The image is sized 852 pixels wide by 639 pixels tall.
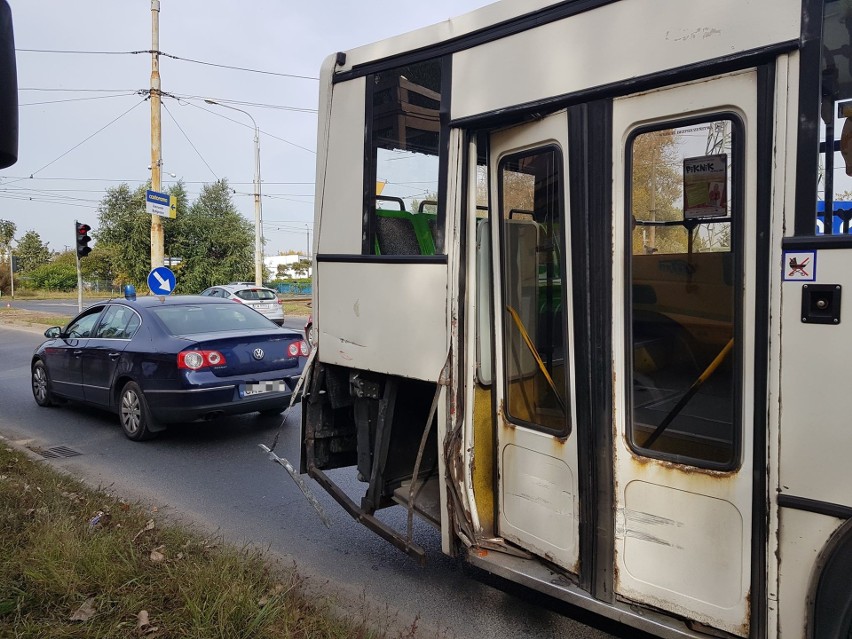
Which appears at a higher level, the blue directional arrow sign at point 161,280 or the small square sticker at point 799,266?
the blue directional arrow sign at point 161,280

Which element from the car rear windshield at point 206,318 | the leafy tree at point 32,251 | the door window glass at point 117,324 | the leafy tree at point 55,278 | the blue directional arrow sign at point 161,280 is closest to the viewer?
the car rear windshield at point 206,318

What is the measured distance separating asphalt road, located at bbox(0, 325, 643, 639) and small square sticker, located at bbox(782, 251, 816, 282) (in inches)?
78.0

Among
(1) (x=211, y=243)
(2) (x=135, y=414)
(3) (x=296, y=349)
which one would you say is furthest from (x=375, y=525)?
(1) (x=211, y=243)

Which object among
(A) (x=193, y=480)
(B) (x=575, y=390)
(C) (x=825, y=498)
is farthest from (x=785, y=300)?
(A) (x=193, y=480)

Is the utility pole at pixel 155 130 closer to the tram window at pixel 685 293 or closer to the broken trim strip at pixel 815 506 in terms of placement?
the tram window at pixel 685 293

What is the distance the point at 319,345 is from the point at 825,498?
2.74 meters

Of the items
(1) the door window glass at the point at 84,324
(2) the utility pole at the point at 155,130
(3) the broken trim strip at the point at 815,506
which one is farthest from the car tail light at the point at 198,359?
(2) the utility pole at the point at 155,130

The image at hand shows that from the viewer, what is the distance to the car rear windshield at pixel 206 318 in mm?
7531

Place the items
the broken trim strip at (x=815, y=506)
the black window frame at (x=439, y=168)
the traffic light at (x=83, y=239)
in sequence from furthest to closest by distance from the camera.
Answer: the traffic light at (x=83, y=239) < the black window frame at (x=439, y=168) < the broken trim strip at (x=815, y=506)

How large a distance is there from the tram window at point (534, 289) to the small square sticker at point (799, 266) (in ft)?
2.95

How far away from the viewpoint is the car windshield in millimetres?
23000

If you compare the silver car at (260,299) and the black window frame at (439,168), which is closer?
the black window frame at (439,168)

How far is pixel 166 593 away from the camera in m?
3.28

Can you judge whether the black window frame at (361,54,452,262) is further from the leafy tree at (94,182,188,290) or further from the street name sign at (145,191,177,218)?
the leafy tree at (94,182,188,290)
